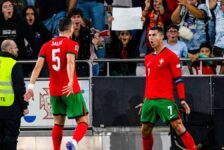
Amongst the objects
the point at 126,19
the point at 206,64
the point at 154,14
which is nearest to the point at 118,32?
the point at 126,19

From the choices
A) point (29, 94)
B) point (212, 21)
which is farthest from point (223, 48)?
point (29, 94)

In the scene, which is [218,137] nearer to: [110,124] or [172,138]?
[172,138]

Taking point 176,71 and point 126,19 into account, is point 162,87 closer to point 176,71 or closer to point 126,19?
point 176,71

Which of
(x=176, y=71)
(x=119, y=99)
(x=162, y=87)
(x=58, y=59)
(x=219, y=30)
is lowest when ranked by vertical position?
(x=119, y=99)

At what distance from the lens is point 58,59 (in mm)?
13086

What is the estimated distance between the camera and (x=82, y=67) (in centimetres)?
1516

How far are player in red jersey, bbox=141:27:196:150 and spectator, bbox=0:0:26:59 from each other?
10.5ft

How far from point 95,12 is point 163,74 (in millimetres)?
2856

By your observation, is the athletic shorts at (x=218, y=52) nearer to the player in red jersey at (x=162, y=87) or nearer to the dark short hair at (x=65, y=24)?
the player in red jersey at (x=162, y=87)

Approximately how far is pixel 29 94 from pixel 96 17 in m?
3.28

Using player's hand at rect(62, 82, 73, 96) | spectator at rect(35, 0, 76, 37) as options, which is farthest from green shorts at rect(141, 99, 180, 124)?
spectator at rect(35, 0, 76, 37)

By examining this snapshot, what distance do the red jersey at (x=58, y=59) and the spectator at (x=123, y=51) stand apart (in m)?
2.43

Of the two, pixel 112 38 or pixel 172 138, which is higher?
pixel 112 38

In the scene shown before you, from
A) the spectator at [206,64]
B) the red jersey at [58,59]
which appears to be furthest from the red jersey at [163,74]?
the spectator at [206,64]
